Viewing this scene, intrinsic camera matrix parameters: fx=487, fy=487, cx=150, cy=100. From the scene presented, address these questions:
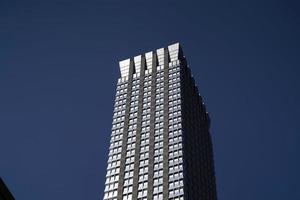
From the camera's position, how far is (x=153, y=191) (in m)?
109

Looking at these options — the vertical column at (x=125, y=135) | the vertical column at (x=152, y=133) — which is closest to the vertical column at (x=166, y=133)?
the vertical column at (x=152, y=133)

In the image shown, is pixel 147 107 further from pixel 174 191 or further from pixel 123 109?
pixel 174 191

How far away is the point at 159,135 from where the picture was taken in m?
125

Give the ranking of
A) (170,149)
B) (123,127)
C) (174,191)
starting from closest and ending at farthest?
1. (174,191)
2. (170,149)
3. (123,127)

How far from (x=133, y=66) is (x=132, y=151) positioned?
128 feet

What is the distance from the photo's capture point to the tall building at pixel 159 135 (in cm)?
11175

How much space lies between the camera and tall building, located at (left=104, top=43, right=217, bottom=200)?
112 meters
